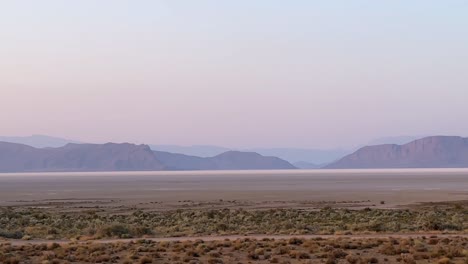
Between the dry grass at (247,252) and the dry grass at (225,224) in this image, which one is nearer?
the dry grass at (247,252)

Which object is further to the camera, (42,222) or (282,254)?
(42,222)

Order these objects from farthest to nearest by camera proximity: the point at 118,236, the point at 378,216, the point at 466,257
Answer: the point at 378,216, the point at 118,236, the point at 466,257

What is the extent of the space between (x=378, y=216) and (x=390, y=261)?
23.9 metres

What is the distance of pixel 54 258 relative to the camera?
79.8ft

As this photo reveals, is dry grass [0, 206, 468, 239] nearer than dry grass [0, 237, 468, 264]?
No

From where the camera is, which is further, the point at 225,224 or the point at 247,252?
the point at 225,224

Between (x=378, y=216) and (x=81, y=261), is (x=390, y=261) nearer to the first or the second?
(x=81, y=261)

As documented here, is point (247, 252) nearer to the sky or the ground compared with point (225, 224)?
nearer to the ground

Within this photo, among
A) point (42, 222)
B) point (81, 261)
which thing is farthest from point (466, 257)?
point (42, 222)

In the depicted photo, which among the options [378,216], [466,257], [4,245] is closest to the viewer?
[466,257]

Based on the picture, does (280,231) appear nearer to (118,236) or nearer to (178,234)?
(178,234)

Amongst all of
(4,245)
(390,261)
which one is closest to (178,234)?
(4,245)

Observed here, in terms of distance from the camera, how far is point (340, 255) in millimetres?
24141

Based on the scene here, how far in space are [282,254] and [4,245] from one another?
10464 mm
